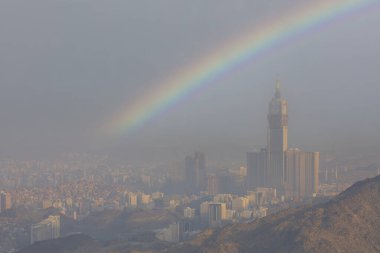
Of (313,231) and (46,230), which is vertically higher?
(313,231)

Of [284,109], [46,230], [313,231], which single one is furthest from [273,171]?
[313,231]

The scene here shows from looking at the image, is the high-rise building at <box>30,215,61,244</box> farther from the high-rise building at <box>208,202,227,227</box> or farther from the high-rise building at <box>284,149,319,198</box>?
the high-rise building at <box>284,149,319,198</box>

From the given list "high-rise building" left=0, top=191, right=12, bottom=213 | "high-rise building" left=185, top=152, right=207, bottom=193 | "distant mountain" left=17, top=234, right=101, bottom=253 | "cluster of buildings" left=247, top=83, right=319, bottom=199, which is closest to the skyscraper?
"cluster of buildings" left=247, top=83, right=319, bottom=199

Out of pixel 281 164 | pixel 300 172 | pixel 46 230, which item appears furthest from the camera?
pixel 281 164

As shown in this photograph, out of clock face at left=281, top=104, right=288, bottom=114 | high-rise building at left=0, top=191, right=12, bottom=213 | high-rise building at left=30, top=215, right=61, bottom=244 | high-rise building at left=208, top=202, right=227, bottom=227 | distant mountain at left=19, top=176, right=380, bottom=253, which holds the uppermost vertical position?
clock face at left=281, top=104, right=288, bottom=114

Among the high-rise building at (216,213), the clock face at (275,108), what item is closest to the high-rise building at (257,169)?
the clock face at (275,108)

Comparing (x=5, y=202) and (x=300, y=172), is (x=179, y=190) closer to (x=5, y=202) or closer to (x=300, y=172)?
(x=300, y=172)
